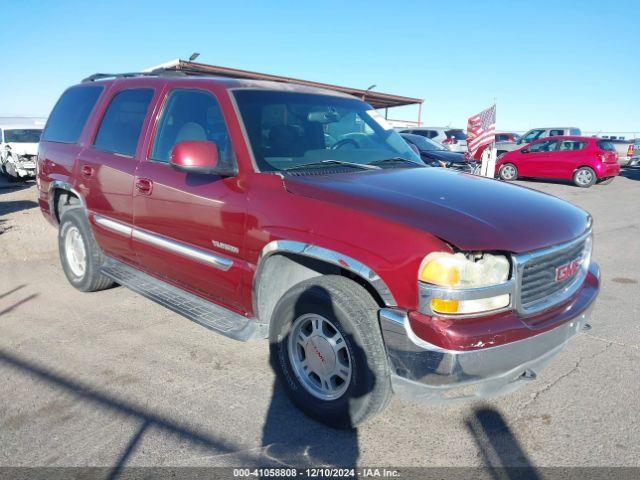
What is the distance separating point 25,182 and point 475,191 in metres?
15.2

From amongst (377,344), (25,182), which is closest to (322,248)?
(377,344)

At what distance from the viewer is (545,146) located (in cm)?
1662

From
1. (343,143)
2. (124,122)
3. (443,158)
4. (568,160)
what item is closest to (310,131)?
(343,143)

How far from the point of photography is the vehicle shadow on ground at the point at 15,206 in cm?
914

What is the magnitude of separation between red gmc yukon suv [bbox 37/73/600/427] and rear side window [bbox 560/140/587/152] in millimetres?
14293

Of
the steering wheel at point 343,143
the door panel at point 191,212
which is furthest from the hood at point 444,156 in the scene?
the door panel at point 191,212

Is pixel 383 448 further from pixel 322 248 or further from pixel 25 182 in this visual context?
pixel 25 182

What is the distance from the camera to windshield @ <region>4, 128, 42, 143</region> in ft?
49.3

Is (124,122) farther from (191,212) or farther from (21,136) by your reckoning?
(21,136)

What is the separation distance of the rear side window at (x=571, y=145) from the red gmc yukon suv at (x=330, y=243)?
46.9ft

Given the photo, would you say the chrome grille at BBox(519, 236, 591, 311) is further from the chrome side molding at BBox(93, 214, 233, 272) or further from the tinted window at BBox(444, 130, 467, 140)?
the tinted window at BBox(444, 130, 467, 140)

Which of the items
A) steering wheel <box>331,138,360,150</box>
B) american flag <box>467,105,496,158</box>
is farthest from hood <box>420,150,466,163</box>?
steering wheel <box>331,138,360,150</box>

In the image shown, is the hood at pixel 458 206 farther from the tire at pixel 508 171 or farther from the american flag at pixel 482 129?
the tire at pixel 508 171

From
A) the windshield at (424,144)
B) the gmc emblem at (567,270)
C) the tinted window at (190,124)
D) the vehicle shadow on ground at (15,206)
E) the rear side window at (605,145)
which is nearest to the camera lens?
the gmc emblem at (567,270)
